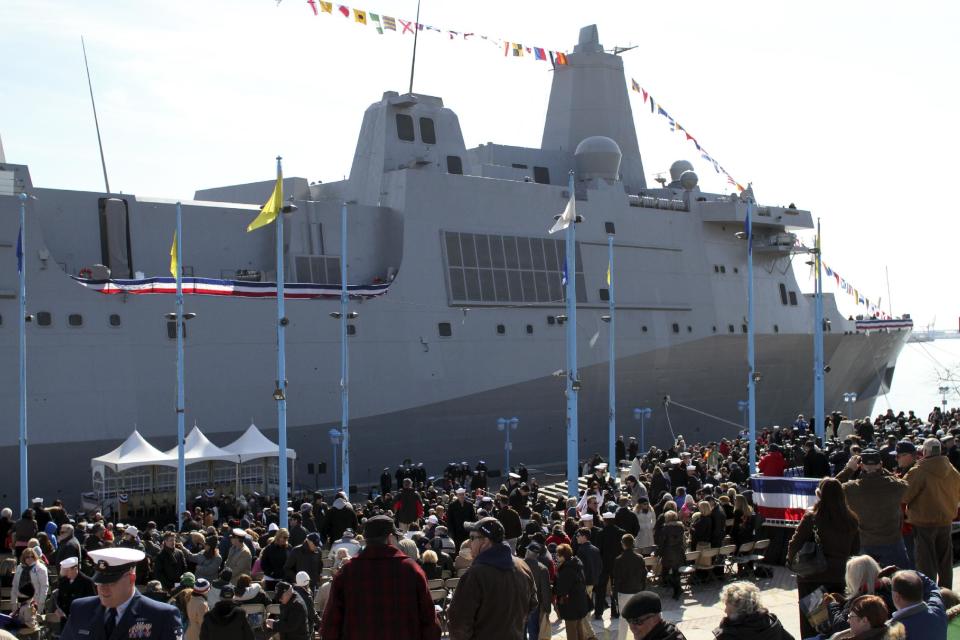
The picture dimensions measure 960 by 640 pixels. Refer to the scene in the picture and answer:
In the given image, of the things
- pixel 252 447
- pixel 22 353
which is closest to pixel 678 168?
pixel 252 447

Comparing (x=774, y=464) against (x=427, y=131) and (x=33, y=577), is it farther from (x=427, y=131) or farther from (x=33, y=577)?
(x=427, y=131)

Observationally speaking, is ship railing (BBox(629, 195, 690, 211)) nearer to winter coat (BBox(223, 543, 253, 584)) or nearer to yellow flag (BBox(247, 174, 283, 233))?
yellow flag (BBox(247, 174, 283, 233))

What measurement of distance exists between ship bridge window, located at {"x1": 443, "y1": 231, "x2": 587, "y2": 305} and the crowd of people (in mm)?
9906

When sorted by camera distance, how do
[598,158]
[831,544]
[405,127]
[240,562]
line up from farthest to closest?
[598,158]
[405,127]
[240,562]
[831,544]

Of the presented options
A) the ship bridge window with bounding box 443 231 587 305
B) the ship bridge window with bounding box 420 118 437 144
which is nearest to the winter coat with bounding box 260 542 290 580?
the ship bridge window with bounding box 443 231 587 305

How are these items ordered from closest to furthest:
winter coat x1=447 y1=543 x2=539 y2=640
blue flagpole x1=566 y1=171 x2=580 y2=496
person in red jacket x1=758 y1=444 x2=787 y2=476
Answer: winter coat x1=447 y1=543 x2=539 y2=640
person in red jacket x1=758 y1=444 x2=787 y2=476
blue flagpole x1=566 y1=171 x2=580 y2=496

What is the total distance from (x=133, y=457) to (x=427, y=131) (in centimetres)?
1384

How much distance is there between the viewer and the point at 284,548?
11789 millimetres

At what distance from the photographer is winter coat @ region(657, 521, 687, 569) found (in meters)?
12.4

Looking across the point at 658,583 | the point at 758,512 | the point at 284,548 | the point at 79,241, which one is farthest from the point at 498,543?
the point at 79,241

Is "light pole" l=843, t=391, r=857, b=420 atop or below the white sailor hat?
below

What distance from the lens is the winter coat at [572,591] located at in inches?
381

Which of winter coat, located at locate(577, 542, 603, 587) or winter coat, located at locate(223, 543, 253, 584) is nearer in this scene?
winter coat, located at locate(577, 542, 603, 587)

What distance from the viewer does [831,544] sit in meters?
8.00
